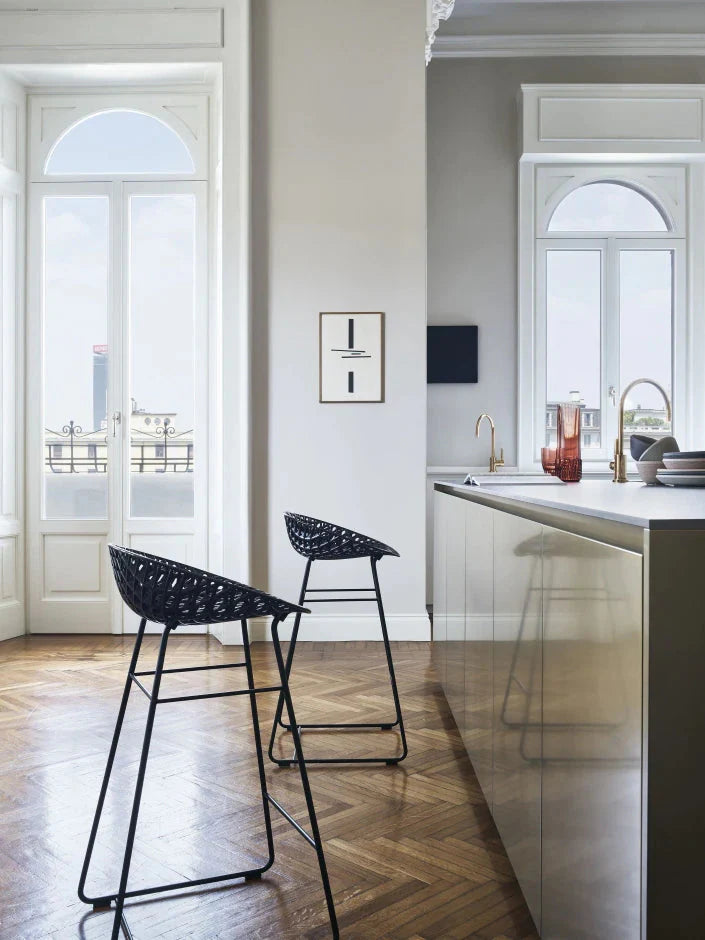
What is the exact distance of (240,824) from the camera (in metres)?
2.49

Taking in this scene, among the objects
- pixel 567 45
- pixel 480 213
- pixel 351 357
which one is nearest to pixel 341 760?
pixel 351 357

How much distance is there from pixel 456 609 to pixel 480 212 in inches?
173

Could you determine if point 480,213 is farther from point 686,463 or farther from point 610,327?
point 686,463

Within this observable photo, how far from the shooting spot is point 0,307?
5.41 m

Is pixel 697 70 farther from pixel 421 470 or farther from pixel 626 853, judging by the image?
pixel 626 853

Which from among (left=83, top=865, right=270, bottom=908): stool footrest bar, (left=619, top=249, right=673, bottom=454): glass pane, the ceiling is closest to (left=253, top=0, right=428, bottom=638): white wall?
the ceiling

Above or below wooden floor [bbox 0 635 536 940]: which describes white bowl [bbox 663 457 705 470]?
above

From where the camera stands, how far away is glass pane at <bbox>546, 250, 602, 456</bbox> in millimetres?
6773

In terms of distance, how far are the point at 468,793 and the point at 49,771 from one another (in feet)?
4.67

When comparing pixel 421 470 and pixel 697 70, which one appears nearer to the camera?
pixel 421 470

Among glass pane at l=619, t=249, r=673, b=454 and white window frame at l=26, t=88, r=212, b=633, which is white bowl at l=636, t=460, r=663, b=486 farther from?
glass pane at l=619, t=249, r=673, b=454

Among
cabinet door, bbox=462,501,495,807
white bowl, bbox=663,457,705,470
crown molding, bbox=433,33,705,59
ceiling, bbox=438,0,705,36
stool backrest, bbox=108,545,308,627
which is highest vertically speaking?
ceiling, bbox=438,0,705,36

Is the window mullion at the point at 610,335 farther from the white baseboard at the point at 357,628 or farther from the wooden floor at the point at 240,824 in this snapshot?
the wooden floor at the point at 240,824

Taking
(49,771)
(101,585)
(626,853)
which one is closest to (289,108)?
(101,585)
